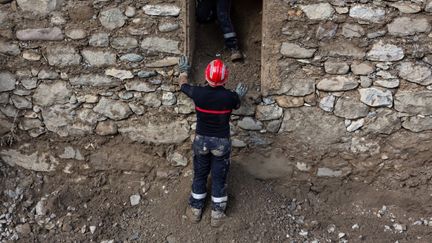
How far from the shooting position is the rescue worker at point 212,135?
3.83m

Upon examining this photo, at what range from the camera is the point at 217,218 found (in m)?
4.18

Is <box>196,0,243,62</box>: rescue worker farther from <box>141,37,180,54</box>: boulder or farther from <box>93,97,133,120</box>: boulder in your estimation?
<box>93,97,133,120</box>: boulder

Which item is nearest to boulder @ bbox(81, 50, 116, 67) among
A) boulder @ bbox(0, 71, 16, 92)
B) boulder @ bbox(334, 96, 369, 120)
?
boulder @ bbox(0, 71, 16, 92)

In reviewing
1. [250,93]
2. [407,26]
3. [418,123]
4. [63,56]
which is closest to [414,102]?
[418,123]

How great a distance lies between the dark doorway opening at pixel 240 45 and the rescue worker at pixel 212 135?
0.90 feet

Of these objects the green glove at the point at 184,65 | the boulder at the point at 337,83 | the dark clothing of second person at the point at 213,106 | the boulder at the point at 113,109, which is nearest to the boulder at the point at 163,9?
the green glove at the point at 184,65

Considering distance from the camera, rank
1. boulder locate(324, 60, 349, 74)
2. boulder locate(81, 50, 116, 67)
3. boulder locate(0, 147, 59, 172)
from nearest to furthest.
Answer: boulder locate(324, 60, 349, 74) < boulder locate(81, 50, 116, 67) < boulder locate(0, 147, 59, 172)

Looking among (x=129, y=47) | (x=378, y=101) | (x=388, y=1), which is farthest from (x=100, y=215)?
(x=388, y=1)

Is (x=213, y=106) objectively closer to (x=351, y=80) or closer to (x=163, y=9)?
(x=163, y=9)

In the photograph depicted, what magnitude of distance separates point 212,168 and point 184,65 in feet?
2.73

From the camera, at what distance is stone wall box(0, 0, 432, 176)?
13.0 ft

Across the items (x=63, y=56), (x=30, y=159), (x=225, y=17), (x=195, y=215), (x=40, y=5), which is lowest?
(x=195, y=215)

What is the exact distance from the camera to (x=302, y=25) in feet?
13.0

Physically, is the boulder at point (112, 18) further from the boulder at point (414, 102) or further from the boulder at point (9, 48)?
the boulder at point (414, 102)
